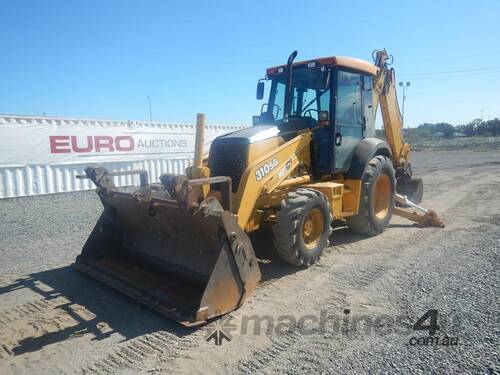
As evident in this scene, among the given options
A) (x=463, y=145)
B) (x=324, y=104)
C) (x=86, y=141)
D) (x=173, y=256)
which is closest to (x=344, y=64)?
(x=324, y=104)

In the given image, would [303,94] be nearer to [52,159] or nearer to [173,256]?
[173,256]

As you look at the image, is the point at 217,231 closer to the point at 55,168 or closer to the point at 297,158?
the point at 297,158

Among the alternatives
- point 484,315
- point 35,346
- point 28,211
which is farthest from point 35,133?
point 484,315

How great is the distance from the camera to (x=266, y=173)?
5070mm

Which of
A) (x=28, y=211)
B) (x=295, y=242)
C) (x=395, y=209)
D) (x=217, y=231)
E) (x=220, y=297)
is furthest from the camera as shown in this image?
(x=28, y=211)

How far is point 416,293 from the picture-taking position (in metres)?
4.38

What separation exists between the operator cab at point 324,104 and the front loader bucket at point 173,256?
90.5 inches

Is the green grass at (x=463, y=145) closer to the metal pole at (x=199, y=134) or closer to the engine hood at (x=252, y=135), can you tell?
the engine hood at (x=252, y=135)

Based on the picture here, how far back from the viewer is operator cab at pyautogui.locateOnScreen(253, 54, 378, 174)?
603cm

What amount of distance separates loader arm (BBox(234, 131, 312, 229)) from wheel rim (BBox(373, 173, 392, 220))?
2158mm

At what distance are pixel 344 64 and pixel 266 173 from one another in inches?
94.2

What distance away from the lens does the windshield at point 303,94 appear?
242 inches

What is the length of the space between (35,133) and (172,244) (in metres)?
8.50

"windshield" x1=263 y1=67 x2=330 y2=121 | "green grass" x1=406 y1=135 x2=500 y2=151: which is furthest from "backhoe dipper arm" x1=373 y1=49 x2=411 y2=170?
"green grass" x1=406 y1=135 x2=500 y2=151
